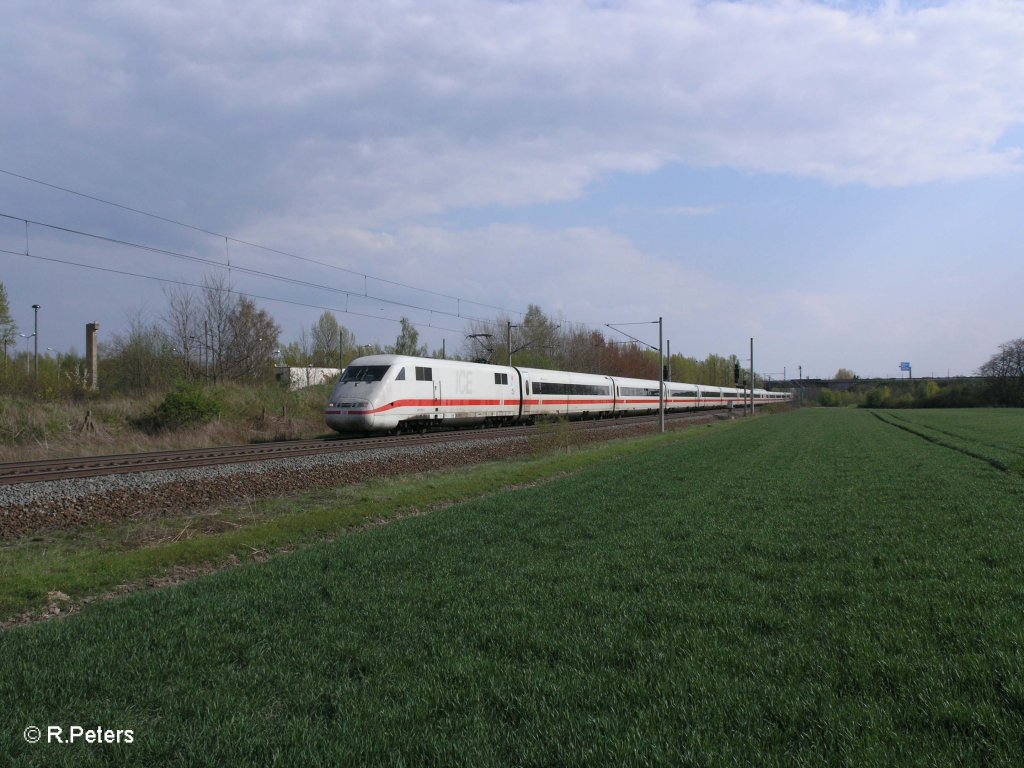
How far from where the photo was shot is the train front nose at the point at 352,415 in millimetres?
25438

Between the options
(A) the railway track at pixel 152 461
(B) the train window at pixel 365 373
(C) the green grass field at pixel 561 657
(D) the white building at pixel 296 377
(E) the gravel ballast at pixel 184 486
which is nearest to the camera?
(C) the green grass field at pixel 561 657

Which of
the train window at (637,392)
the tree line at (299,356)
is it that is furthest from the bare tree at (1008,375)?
the train window at (637,392)

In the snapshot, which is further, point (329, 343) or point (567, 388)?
point (329, 343)

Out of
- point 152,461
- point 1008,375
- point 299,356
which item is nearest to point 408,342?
point 299,356

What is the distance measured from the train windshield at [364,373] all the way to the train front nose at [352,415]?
1091 millimetres

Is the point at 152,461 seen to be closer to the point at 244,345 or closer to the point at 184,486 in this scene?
the point at 184,486

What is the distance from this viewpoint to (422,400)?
92.8 ft

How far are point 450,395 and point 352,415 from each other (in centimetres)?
596

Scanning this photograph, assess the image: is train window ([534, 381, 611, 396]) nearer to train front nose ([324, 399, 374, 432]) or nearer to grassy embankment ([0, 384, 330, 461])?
grassy embankment ([0, 384, 330, 461])

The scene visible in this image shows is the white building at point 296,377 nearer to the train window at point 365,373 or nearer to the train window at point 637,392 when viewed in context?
the train window at point 365,373

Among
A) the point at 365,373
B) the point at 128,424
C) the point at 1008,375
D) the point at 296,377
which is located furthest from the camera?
the point at 1008,375

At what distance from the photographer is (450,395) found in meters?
30.5

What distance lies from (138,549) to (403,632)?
6.30m

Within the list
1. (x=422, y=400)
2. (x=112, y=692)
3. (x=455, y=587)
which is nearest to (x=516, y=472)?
(x=422, y=400)
